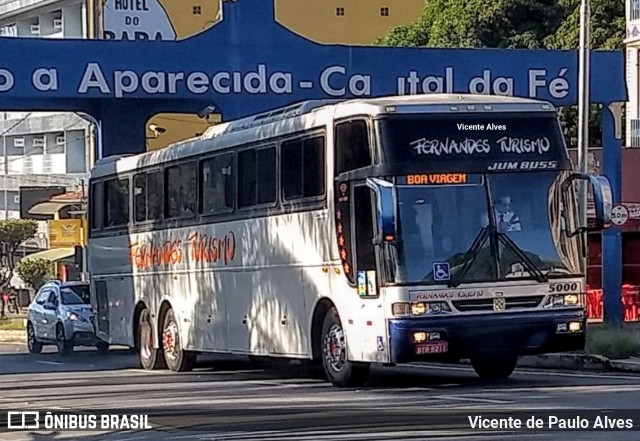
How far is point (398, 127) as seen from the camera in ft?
55.7

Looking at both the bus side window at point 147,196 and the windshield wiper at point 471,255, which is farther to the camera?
the bus side window at point 147,196

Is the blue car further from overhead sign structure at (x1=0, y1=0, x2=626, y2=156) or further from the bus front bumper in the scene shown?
the bus front bumper

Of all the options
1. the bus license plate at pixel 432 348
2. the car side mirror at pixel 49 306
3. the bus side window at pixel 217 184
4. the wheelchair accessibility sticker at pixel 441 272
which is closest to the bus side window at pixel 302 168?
the bus side window at pixel 217 184

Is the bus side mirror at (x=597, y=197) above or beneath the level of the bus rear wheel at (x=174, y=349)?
above

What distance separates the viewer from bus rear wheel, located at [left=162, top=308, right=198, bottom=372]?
75.1 feet

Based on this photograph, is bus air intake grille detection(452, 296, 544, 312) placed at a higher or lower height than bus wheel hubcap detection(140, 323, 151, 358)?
higher

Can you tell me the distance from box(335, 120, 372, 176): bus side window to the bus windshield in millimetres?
728

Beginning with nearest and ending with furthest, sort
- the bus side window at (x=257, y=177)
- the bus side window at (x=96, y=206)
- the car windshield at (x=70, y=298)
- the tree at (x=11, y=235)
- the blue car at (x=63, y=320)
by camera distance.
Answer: the bus side window at (x=257, y=177), the bus side window at (x=96, y=206), the blue car at (x=63, y=320), the car windshield at (x=70, y=298), the tree at (x=11, y=235)

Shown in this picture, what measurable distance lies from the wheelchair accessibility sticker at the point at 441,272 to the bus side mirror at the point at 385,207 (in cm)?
62

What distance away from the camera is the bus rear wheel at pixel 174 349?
75.1 feet

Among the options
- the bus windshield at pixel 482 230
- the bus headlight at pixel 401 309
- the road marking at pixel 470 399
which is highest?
the bus windshield at pixel 482 230

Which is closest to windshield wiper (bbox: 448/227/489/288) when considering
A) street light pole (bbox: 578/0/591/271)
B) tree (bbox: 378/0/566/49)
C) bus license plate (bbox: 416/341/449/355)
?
bus license plate (bbox: 416/341/449/355)

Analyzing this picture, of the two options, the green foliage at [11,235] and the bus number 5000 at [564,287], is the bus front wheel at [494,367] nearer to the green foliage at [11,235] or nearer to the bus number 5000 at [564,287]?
the bus number 5000 at [564,287]

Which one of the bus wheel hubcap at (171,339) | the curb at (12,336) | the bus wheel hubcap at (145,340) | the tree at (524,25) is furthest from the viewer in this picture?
the tree at (524,25)
